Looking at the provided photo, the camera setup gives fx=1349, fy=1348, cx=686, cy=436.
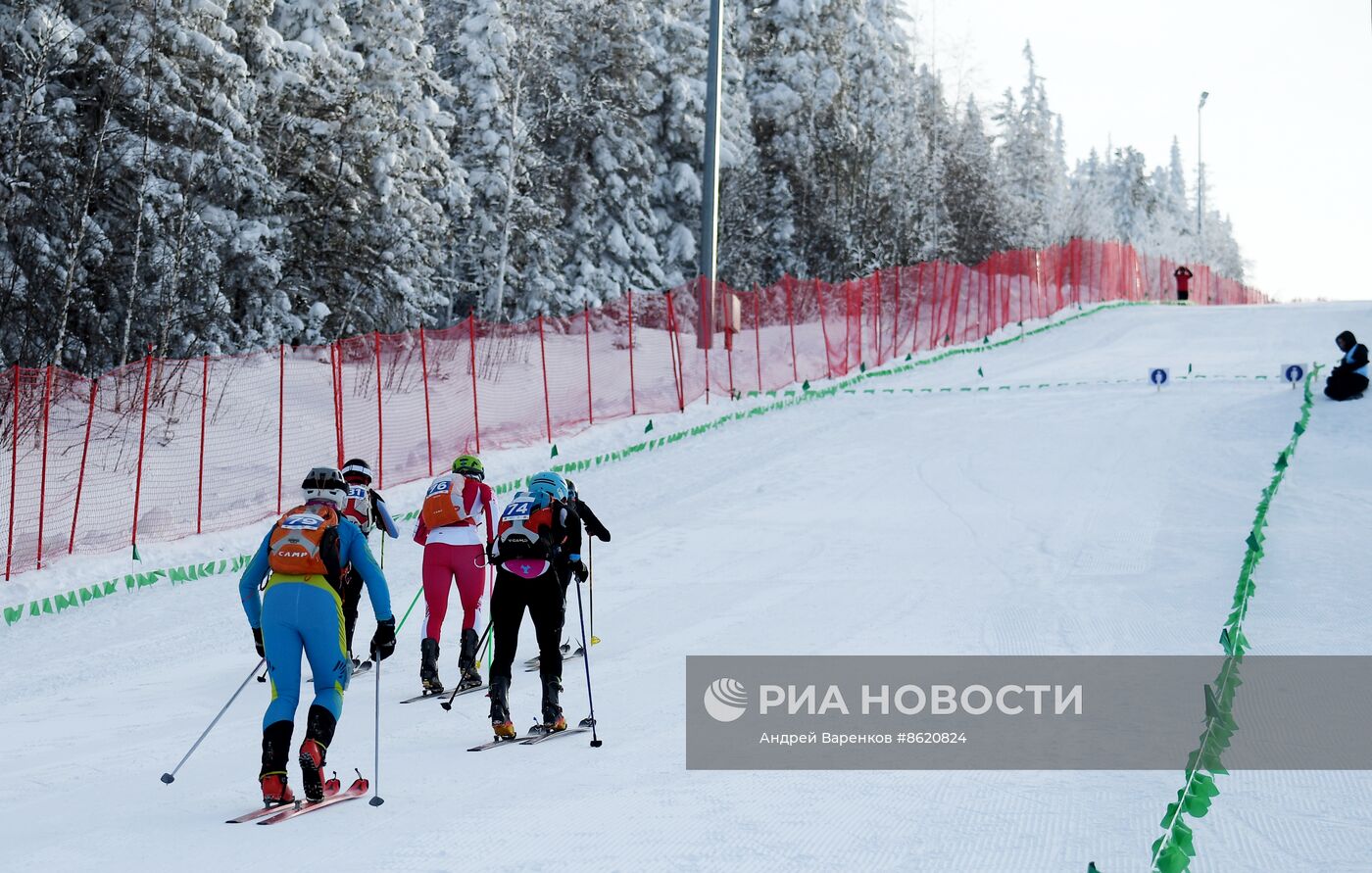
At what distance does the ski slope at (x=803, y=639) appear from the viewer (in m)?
6.14

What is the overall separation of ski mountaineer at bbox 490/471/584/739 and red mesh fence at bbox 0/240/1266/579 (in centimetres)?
769

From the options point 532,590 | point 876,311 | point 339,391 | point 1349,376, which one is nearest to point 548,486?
point 532,590

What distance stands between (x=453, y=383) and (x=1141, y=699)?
15.7 metres

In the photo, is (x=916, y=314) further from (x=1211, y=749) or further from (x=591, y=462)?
(x=1211, y=749)

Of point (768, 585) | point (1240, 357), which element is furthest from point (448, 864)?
point (1240, 357)

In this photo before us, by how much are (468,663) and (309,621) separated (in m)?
2.99

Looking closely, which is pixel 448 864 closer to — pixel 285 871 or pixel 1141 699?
pixel 285 871

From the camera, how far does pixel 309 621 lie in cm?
690

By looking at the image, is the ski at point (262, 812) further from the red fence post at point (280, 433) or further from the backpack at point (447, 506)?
the red fence post at point (280, 433)

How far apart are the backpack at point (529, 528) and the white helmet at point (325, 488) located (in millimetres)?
1378

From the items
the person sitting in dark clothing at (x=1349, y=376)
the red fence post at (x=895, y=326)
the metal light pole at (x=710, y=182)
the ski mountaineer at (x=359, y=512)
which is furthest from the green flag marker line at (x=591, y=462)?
the person sitting in dark clothing at (x=1349, y=376)

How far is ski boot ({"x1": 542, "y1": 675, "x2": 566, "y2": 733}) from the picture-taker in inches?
328

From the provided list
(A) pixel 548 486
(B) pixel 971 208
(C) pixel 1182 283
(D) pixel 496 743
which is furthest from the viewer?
(B) pixel 971 208

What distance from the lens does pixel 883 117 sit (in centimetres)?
5366
